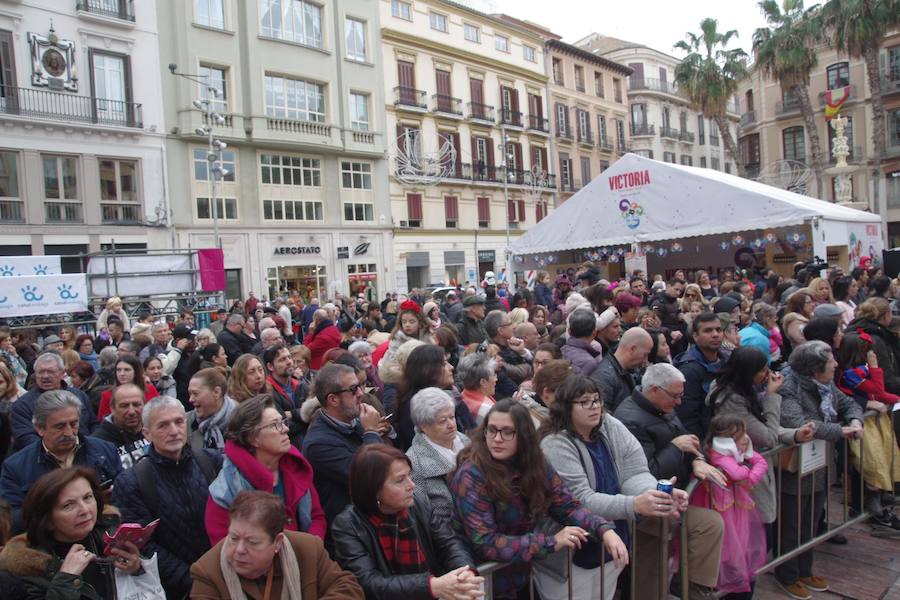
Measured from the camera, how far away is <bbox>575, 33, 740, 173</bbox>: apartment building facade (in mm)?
45125

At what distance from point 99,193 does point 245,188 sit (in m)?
5.41

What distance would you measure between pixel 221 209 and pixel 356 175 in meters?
6.73

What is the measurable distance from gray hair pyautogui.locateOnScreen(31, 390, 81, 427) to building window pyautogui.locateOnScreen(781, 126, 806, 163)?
42246 millimetres

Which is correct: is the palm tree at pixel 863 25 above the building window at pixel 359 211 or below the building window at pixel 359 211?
above

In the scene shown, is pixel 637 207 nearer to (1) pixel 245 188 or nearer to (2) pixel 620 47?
(1) pixel 245 188

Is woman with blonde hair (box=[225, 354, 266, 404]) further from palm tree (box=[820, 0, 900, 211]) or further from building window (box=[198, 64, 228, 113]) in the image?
palm tree (box=[820, 0, 900, 211])

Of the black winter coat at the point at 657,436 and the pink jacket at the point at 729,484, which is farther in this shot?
the pink jacket at the point at 729,484

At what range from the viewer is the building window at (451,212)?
32306 millimetres

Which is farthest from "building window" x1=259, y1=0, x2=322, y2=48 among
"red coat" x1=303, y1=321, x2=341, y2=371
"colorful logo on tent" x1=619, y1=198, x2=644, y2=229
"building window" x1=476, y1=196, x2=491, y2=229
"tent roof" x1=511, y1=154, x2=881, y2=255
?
"red coat" x1=303, y1=321, x2=341, y2=371

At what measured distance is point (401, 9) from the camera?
30281 millimetres

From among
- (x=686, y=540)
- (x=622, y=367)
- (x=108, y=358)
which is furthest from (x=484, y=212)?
(x=686, y=540)

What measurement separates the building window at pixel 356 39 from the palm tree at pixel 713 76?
16236 millimetres

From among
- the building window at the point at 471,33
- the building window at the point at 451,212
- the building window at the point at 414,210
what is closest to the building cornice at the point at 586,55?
the building window at the point at 471,33

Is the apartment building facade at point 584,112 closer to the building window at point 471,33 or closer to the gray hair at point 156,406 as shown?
the building window at point 471,33
